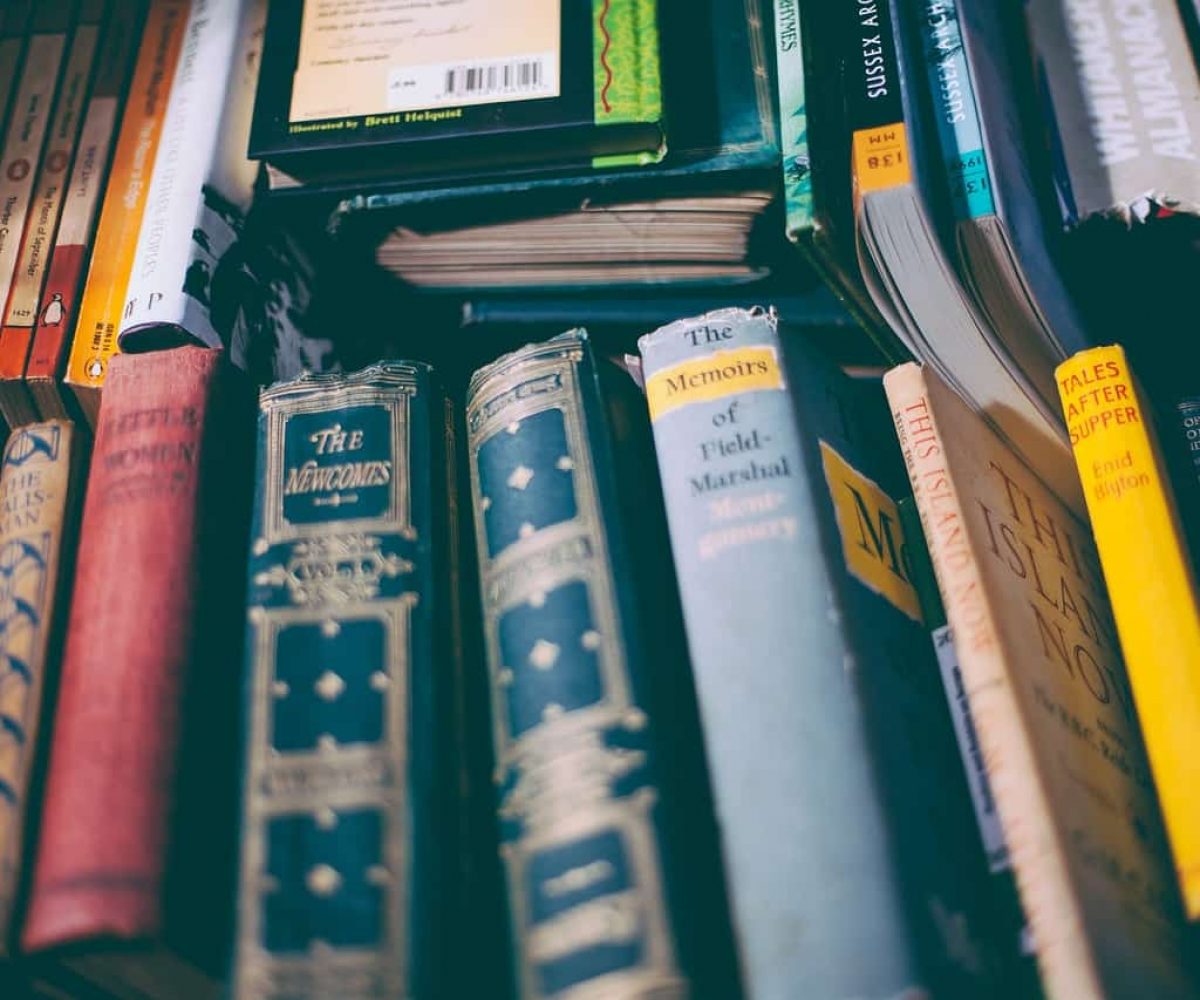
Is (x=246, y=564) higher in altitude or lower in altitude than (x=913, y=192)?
lower

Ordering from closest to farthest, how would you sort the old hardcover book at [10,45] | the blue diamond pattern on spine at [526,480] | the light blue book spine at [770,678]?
the light blue book spine at [770,678], the blue diamond pattern on spine at [526,480], the old hardcover book at [10,45]

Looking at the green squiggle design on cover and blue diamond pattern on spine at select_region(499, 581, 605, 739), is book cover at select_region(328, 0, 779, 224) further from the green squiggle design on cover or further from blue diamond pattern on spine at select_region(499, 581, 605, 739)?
blue diamond pattern on spine at select_region(499, 581, 605, 739)

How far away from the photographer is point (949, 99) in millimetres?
690

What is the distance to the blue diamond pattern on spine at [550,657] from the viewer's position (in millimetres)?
510

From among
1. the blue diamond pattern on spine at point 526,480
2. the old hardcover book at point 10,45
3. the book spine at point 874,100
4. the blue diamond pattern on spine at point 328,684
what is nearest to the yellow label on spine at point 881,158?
the book spine at point 874,100

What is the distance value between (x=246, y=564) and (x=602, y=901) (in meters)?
0.27

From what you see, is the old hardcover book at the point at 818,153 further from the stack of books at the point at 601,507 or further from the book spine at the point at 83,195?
the book spine at the point at 83,195

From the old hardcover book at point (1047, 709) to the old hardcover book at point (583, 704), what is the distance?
135 millimetres

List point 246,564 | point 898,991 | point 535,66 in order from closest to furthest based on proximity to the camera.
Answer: point 898,991 < point 246,564 < point 535,66

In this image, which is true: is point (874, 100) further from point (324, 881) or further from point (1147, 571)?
point (324, 881)

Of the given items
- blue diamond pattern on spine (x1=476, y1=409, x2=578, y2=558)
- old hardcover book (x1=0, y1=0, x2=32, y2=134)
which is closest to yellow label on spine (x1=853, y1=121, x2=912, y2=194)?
blue diamond pattern on spine (x1=476, y1=409, x2=578, y2=558)

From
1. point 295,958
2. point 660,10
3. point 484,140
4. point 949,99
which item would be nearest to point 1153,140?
point 949,99

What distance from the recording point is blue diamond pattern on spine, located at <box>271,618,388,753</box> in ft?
1.68

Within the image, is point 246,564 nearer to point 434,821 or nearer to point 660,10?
point 434,821
